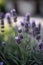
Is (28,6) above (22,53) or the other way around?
the other way around

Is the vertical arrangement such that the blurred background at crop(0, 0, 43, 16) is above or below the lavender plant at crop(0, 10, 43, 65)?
below

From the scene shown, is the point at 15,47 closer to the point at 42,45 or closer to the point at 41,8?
the point at 42,45

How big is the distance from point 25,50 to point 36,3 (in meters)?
7.41

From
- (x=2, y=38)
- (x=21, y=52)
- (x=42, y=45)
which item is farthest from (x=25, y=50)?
(x=2, y=38)

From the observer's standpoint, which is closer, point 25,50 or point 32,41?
point 25,50

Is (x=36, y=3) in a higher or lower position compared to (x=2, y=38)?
lower

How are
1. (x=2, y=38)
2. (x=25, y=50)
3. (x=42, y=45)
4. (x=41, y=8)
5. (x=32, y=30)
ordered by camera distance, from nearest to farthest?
(x=42, y=45) → (x=25, y=50) → (x=32, y=30) → (x=2, y=38) → (x=41, y=8)

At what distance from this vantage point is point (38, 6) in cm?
931

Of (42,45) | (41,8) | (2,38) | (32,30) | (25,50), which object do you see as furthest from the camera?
(41,8)

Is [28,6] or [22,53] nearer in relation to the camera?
[22,53]

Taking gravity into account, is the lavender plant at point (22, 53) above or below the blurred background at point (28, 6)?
above

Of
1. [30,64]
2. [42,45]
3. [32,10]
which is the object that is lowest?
[32,10]

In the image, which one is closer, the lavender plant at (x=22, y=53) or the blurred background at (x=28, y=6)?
the lavender plant at (x=22, y=53)

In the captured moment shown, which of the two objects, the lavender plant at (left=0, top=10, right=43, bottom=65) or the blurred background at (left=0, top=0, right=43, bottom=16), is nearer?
the lavender plant at (left=0, top=10, right=43, bottom=65)
